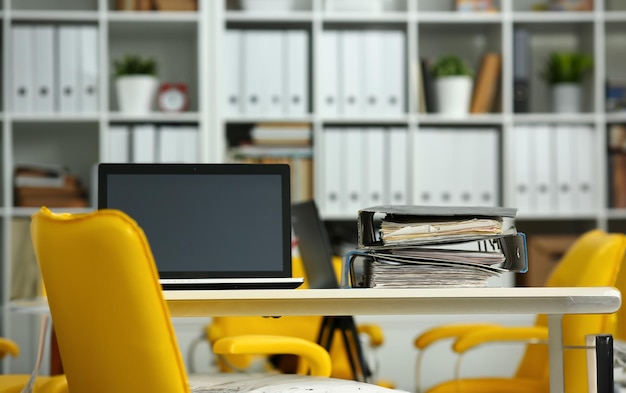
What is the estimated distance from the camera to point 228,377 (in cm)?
207

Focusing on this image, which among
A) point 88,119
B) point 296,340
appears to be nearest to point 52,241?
point 296,340

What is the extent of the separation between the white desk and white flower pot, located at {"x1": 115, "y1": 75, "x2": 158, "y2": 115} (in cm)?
267

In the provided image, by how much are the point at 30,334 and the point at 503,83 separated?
2355mm

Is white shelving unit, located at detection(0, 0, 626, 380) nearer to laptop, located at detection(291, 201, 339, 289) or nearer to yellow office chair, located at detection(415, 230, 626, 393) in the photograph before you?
laptop, located at detection(291, 201, 339, 289)

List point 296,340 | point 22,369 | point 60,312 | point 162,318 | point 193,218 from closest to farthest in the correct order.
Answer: point 162,318, point 60,312, point 193,218, point 296,340, point 22,369

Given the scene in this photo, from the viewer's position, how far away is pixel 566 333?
2.25 metres

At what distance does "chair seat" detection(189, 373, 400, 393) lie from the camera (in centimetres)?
177

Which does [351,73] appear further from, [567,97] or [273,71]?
[567,97]

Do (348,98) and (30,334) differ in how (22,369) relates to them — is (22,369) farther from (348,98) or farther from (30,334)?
(348,98)

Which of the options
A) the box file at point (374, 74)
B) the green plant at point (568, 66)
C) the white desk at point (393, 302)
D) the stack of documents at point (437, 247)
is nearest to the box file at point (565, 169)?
the green plant at point (568, 66)

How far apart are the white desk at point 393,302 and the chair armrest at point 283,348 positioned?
1.62 feet

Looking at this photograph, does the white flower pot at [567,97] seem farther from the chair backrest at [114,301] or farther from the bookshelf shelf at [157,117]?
the chair backrest at [114,301]

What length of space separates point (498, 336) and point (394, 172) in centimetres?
169

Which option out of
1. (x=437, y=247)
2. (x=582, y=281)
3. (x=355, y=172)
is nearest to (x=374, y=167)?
(x=355, y=172)
